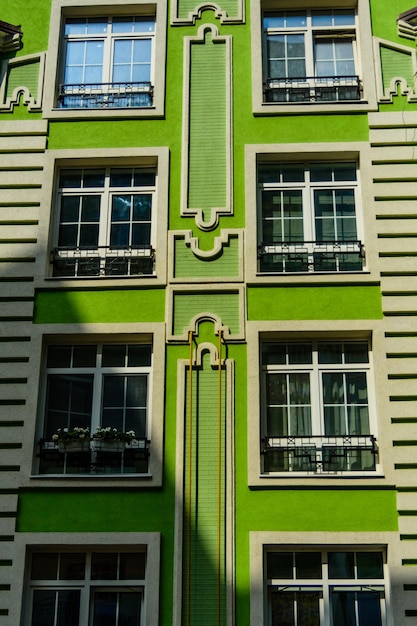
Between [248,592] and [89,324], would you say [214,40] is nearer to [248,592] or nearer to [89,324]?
[89,324]

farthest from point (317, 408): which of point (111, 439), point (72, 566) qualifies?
point (72, 566)

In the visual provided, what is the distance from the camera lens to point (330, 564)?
49.6ft

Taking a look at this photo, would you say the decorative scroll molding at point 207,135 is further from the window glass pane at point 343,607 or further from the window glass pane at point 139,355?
the window glass pane at point 343,607

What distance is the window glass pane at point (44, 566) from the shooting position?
15.4 meters

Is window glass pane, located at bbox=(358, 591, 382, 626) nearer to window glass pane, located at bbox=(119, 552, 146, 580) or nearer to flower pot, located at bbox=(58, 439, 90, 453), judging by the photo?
window glass pane, located at bbox=(119, 552, 146, 580)

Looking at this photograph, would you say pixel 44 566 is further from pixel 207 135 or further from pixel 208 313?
pixel 207 135

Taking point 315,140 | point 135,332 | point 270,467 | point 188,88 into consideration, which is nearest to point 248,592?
point 270,467

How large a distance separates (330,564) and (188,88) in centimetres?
939

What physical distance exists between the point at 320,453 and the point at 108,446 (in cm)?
361

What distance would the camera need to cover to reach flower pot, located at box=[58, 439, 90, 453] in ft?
52.1

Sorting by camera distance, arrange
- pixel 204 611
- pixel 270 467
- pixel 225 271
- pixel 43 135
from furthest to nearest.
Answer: pixel 43 135 → pixel 225 271 → pixel 270 467 → pixel 204 611

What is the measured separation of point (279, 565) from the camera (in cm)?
1520

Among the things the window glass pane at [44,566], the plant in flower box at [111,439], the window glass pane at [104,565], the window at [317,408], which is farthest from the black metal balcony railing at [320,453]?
the window glass pane at [44,566]

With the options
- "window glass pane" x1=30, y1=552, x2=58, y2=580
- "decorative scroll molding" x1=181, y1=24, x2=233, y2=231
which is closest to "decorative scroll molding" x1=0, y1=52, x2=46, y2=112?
"decorative scroll molding" x1=181, y1=24, x2=233, y2=231
